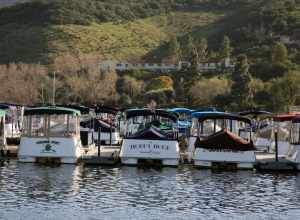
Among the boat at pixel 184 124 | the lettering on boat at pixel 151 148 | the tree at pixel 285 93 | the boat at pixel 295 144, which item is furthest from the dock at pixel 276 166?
the tree at pixel 285 93

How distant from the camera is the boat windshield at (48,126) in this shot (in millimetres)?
41469

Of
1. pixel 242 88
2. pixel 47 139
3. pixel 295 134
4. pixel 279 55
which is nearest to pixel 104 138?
pixel 47 139

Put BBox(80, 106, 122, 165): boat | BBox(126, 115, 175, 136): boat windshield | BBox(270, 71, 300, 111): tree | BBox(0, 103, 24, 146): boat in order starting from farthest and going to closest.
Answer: BBox(270, 71, 300, 111): tree, BBox(0, 103, 24, 146): boat, BBox(126, 115, 175, 136): boat windshield, BBox(80, 106, 122, 165): boat

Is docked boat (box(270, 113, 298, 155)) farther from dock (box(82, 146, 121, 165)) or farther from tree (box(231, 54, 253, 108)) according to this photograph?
tree (box(231, 54, 253, 108))

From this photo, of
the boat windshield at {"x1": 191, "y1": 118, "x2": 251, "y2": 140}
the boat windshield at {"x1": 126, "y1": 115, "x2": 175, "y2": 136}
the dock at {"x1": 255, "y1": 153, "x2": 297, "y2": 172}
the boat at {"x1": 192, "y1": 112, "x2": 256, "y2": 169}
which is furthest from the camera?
the boat windshield at {"x1": 126, "y1": 115, "x2": 175, "y2": 136}

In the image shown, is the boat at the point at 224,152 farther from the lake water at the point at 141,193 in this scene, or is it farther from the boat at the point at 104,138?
the boat at the point at 104,138


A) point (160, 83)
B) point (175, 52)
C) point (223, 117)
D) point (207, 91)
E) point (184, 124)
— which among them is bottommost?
point (184, 124)

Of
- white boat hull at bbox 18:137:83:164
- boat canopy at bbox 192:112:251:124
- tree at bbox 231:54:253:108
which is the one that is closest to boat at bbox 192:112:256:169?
boat canopy at bbox 192:112:251:124

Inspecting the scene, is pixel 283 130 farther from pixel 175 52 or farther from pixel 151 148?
pixel 175 52

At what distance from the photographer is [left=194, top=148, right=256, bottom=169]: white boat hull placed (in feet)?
133

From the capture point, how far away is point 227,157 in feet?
133

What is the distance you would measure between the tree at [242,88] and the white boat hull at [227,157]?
79103 millimetres

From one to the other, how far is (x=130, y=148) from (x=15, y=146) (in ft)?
37.9

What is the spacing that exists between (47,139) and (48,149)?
0.61 m
